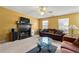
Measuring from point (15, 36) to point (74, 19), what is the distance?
4.08 meters

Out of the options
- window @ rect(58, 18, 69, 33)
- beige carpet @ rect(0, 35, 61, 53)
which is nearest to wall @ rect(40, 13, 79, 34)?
window @ rect(58, 18, 69, 33)

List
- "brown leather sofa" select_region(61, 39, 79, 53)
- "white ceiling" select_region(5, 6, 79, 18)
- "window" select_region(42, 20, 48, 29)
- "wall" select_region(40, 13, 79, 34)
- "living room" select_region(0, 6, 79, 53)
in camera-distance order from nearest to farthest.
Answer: "brown leather sofa" select_region(61, 39, 79, 53), "white ceiling" select_region(5, 6, 79, 18), "living room" select_region(0, 6, 79, 53), "window" select_region(42, 20, 48, 29), "wall" select_region(40, 13, 79, 34)

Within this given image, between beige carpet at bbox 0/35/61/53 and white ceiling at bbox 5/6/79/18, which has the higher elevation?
white ceiling at bbox 5/6/79/18

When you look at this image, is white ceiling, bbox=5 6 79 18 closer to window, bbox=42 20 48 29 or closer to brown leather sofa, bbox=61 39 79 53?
window, bbox=42 20 48 29

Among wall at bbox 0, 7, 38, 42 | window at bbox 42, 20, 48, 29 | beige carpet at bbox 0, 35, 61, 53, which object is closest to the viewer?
beige carpet at bbox 0, 35, 61, 53

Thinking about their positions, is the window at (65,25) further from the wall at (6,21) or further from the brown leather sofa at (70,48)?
the wall at (6,21)

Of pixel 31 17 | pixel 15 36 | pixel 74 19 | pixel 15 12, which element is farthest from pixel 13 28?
pixel 74 19

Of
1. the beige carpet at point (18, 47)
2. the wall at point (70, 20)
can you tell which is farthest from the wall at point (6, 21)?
the wall at point (70, 20)

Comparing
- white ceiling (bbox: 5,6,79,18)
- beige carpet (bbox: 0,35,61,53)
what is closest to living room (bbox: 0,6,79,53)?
white ceiling (bbox: 5,6,79,18)

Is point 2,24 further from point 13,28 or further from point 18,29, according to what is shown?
point 18,29

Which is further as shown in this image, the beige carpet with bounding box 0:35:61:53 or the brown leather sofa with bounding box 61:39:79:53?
the beige carpet with bounding box 0:35:61:53

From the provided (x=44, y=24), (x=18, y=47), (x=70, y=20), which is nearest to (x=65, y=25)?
(x=70, y=20)

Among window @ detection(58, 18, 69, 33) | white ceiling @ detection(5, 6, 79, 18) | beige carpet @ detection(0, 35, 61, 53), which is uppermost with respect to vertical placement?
white ceiling @ detection(5, 6, 79, 18)
